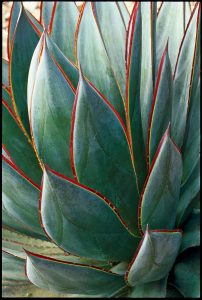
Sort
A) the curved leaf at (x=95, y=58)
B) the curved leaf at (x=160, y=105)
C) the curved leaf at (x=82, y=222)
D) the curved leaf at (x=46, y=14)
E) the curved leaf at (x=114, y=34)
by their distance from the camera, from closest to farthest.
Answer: the curved leaf at (x=82, y=222), the curved leaf at (x=160, y=105), the curved leaf at (x=95, y=58), the curved leaf at (x=114, y=34), the curved leaf at (x=46, y=14)

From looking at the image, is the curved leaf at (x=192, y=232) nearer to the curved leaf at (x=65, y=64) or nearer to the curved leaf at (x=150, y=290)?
the curved leaf at (x=150, y=290)

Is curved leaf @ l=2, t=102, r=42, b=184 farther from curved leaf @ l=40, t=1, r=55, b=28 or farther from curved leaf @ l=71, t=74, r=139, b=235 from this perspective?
curved leaf @ l=40, t=1, r=55, b=28

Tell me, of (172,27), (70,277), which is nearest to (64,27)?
(172,27)

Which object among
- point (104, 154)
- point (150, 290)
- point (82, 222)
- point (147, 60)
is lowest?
point (150, 290)

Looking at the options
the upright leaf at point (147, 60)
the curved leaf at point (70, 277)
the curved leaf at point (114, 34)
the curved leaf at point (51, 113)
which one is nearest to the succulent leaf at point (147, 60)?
the upright leaf at point (147, 60)

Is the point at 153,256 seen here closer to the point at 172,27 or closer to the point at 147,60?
the point at 147,60

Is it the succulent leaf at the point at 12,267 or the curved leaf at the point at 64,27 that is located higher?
the curved leaf at the point at 64,27

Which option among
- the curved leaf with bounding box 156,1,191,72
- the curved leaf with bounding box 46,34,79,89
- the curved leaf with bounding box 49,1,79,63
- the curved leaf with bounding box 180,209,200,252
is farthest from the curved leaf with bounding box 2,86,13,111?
the curved leaf with bounding box 180,209,200,252
